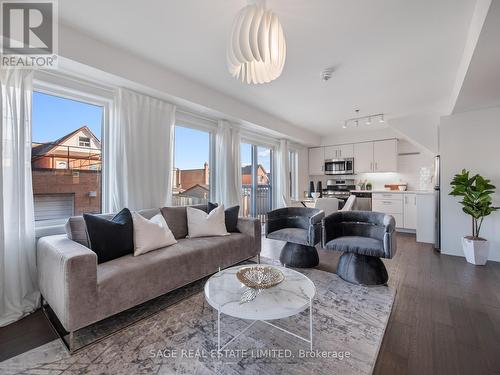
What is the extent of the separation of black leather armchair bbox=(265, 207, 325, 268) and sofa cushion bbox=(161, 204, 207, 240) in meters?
1.11

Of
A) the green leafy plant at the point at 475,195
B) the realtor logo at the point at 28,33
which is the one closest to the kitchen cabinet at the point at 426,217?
the green leafy plant at the point at 475,195

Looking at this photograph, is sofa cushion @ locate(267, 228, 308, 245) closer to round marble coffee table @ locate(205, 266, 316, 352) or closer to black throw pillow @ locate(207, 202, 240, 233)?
black throw pillow @ locate(207, 202, 240, 233)

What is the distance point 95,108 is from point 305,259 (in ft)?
10.4

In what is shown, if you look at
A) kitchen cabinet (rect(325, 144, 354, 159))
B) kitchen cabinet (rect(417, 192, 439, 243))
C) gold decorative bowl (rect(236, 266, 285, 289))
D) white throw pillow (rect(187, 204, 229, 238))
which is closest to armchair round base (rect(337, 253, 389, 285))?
gold decorative bowl (rect(236, 266, 285, 289))

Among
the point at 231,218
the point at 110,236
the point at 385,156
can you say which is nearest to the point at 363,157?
the point at 385,156

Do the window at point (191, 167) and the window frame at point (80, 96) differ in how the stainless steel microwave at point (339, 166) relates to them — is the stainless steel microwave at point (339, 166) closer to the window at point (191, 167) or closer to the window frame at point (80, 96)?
the window at point (191, 167)

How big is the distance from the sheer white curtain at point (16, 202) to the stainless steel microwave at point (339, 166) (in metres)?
5.91

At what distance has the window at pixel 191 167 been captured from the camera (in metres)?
3.54

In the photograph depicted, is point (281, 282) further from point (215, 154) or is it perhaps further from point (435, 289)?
point (215, 154)

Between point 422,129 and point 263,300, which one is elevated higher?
point 422,129

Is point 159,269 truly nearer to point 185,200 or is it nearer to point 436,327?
point 185,200

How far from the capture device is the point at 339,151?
244 inches

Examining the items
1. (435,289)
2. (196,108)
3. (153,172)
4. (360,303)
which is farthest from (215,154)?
(435,289)

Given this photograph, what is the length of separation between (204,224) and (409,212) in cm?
462
